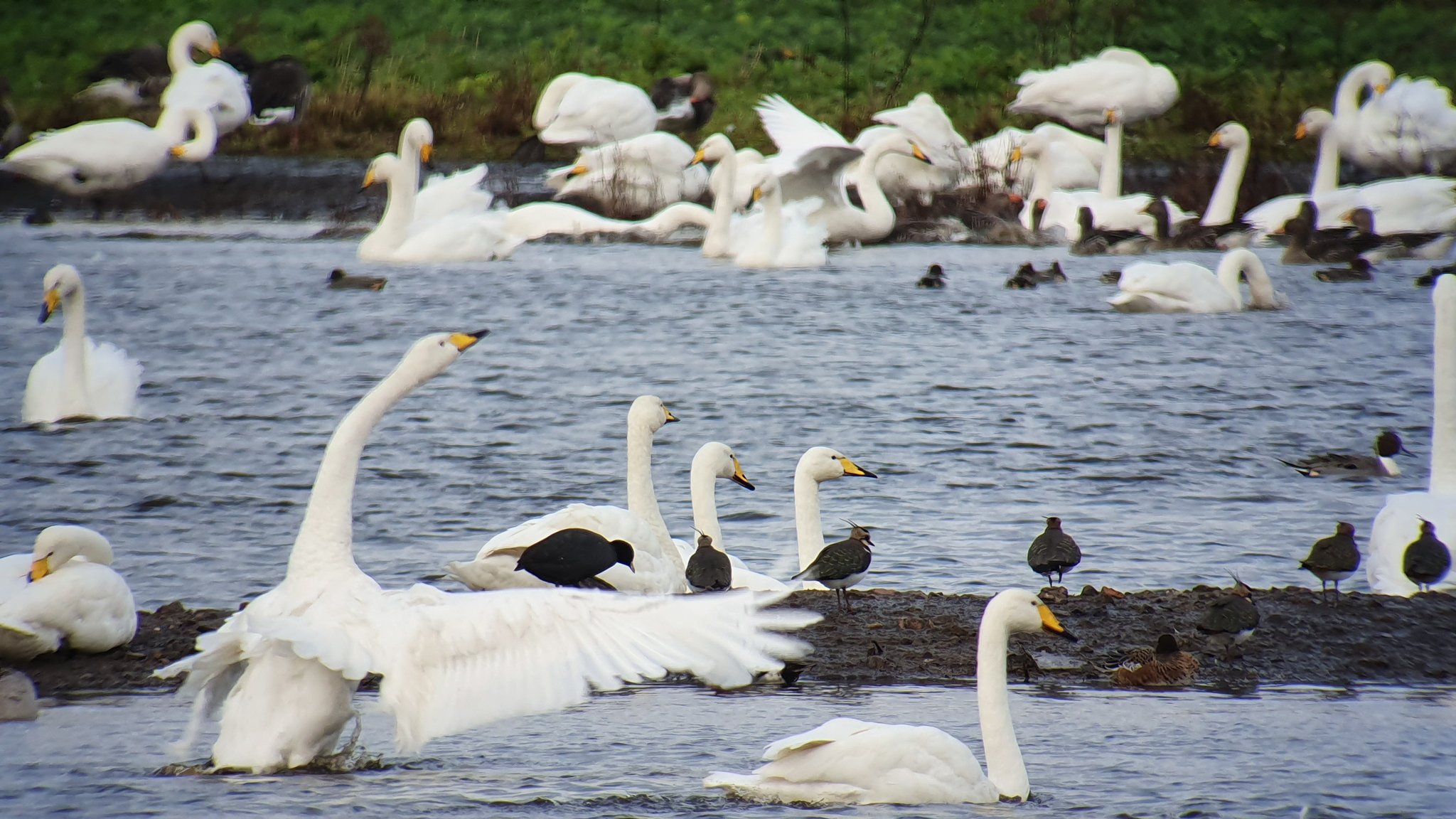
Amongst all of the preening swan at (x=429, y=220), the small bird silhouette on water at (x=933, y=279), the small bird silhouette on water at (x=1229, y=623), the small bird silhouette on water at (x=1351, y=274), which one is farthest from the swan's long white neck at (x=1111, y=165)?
the small bird silhouette on water at (x=1229, y=623)

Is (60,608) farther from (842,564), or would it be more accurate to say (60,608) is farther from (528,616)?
(842,564)

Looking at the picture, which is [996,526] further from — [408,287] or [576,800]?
[408,287]

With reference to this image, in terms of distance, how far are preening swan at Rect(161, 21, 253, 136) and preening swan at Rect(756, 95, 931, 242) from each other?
291 inches

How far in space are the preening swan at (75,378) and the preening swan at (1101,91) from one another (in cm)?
1530

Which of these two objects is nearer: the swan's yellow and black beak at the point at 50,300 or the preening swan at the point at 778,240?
Result: the swan's yellow and black beak at the point at 50,300

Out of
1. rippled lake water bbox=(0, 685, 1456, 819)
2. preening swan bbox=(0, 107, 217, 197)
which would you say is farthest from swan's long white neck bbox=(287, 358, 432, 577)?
preening swan bbox=(0, 107, 217, 197)

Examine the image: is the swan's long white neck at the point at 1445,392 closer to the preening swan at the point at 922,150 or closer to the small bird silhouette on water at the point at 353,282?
the small bird silhouette on water at the point at 353,282

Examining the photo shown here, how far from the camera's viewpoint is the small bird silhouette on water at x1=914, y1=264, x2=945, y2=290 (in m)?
18.1

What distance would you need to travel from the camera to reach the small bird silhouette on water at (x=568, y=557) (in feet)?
23.0

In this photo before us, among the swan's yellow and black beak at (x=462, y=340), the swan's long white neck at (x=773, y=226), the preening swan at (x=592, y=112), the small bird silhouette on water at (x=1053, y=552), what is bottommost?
the small bird silhouette on water at (x=1053, y=552)

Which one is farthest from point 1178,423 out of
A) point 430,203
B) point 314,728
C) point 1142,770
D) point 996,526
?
point 430,203

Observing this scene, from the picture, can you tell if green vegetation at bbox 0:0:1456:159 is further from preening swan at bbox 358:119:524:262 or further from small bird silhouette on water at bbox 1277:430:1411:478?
small bird silhouette on water at bbox 1277:430:1411:478

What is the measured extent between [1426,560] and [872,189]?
15.0 m

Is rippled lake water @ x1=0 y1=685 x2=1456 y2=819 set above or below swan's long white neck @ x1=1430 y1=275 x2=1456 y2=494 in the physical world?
below
